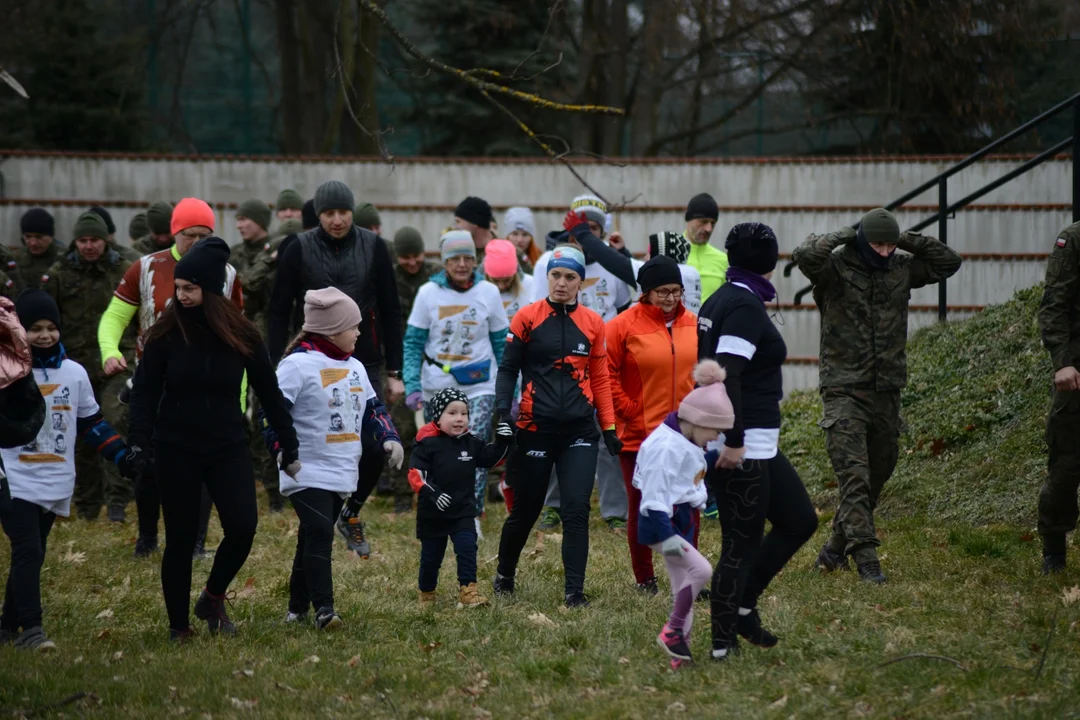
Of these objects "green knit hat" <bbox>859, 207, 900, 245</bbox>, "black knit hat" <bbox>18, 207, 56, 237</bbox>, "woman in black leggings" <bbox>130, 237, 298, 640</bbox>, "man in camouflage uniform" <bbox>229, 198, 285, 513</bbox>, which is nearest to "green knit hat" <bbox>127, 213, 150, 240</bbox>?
"black knit hat" <bbox>18, 207, 56, 237</bbox>

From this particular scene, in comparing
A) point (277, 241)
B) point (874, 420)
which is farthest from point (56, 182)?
point (874, 420)

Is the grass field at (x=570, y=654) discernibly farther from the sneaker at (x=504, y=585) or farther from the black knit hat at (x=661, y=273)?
the black knit hat at (x=661, y=273)

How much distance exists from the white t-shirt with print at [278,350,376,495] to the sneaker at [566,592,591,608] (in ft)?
4.51

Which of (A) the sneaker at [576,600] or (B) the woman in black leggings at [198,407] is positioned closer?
(B) the woman in black leggings at [198,407]

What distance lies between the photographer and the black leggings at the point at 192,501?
263 inches

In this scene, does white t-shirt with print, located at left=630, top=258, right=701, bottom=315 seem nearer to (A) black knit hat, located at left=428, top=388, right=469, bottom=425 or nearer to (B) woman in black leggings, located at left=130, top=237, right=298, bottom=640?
(A) black knit hat, located at left=428, top=388, right=469, bottom=425

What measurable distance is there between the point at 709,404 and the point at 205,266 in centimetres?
260

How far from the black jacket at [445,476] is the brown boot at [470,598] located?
328mm

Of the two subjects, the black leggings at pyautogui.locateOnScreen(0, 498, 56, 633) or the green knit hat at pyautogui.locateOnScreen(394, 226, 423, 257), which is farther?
the green knit hat at pyautogui.locateOnScreen(394, 226, 423, 257)

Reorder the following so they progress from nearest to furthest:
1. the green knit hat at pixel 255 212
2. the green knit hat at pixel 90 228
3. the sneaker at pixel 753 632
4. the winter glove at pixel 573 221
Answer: the sneaker at pixel 753 632
the winter glove at pixel 573 221
the green knit hat at pixel 90 228
the green knit hat at pixel 255 212

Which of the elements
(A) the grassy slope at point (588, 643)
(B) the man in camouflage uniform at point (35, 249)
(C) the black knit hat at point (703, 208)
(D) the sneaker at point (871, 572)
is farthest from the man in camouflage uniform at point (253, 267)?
(D) the sneaker at point (871, 572)

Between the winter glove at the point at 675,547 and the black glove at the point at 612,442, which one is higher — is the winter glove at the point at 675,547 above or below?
below

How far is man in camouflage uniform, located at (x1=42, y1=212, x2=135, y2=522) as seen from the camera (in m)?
11.1

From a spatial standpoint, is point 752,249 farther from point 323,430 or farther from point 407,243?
point 407,243
